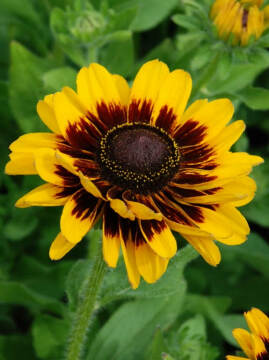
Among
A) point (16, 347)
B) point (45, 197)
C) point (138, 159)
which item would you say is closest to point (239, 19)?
point (138, 159)

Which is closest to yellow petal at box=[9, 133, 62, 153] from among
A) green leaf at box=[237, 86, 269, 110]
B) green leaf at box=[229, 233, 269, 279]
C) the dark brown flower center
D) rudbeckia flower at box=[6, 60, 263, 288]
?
rudbeckia flower at box=[6, 60, 263, 288]

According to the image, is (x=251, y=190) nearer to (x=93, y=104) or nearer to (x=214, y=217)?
(x=214, y=217)

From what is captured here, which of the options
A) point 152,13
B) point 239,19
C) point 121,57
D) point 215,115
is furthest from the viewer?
point 152,13

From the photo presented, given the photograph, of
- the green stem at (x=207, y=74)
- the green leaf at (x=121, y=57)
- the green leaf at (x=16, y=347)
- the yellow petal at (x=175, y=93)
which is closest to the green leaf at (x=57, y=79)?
the green leaf at (x=121, y=57)

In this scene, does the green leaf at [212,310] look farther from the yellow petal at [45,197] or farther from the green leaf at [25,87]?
the yellow petal at [45,197]

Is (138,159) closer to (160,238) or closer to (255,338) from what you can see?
(160,238)

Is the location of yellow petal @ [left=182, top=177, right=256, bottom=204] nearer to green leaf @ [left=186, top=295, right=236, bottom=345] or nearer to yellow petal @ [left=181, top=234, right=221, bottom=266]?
yellow petal @ [left=181, top=234, right=221, bottom=266]
